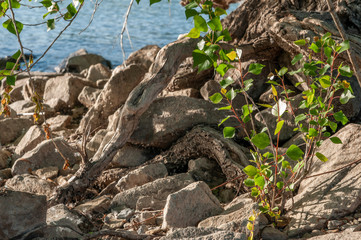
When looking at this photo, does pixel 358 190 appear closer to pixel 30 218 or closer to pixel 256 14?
pixel 30 218

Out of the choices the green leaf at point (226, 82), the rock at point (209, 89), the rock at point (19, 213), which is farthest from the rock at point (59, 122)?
the green leaf at point (226, 82)

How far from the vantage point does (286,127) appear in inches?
158

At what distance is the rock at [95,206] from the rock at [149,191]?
0.24 feet

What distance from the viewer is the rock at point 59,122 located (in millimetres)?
5516

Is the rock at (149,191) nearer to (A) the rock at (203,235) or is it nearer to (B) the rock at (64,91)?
(A) the rock at (203,235)

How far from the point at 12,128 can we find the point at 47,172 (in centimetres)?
165

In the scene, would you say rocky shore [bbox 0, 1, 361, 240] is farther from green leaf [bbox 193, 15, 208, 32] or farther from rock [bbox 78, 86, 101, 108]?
green leaf [bbox 193, 15, 208, 32]

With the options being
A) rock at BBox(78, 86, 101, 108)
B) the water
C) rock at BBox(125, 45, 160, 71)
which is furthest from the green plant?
the water

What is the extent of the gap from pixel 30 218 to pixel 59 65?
34.8 ft

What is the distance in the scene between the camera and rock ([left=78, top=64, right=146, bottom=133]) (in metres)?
5.00

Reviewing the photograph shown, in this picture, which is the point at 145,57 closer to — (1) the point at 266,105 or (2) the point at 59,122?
(2) the point at 59,122

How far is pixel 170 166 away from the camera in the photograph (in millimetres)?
3951

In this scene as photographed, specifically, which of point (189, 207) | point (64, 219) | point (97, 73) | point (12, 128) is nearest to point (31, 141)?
point (12, 128)

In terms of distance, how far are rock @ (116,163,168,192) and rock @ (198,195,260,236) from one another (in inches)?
40.5
